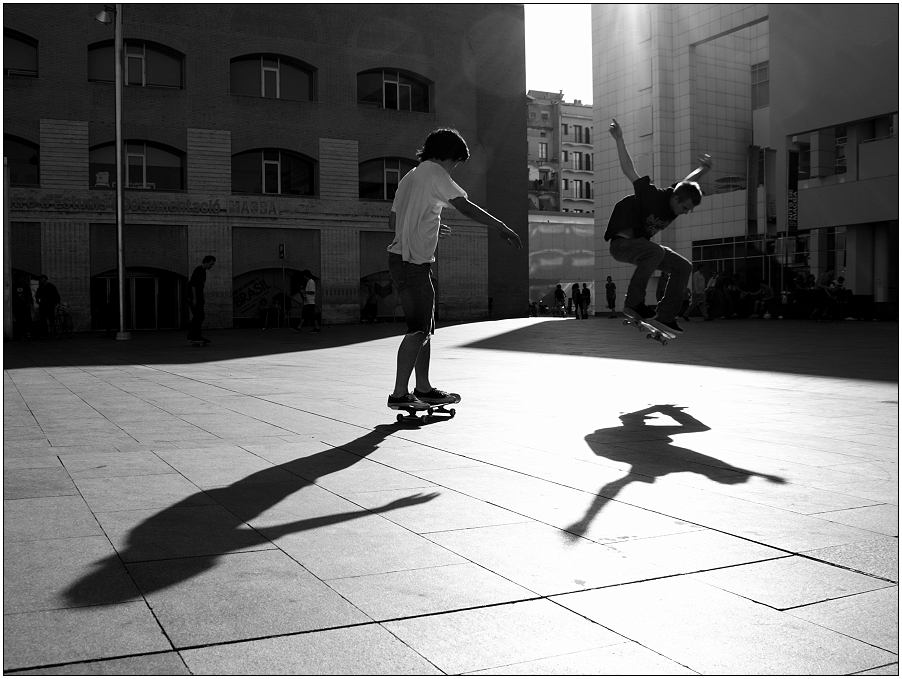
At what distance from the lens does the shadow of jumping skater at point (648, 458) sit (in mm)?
4125

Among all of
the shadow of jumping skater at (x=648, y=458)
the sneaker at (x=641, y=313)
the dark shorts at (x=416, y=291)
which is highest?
the dark shorts at (x=416, y=291)

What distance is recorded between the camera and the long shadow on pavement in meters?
2.79

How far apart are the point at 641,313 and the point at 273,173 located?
1142 inches

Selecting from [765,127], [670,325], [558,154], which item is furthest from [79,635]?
[558,154]

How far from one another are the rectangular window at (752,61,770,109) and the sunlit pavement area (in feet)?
154

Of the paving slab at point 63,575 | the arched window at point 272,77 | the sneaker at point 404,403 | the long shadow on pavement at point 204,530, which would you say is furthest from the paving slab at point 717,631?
the arched window at point 272,77

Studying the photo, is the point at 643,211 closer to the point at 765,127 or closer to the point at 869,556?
the point at 869,556

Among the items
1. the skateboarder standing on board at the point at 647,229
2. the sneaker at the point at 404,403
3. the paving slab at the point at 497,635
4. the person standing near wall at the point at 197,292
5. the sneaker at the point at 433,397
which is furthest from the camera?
the person standing near wall at the point at 197,292

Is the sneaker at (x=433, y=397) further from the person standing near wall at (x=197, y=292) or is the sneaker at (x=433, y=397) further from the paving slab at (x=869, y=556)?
the person standing near wall at (x=197, y=292)

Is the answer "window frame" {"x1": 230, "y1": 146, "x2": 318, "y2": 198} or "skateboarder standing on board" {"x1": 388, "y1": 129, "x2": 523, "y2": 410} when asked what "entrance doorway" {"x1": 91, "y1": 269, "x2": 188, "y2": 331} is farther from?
"skateboarder standing on board" {"x1": 388, "y1": 129, "x2": 523, "y2": 410}

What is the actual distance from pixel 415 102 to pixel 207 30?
29.9 feet

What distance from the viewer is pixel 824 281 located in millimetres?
31641

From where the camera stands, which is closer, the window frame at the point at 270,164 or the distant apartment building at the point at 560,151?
the window frame at the point at 270,164

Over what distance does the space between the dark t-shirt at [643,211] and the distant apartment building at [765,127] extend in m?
26.5
